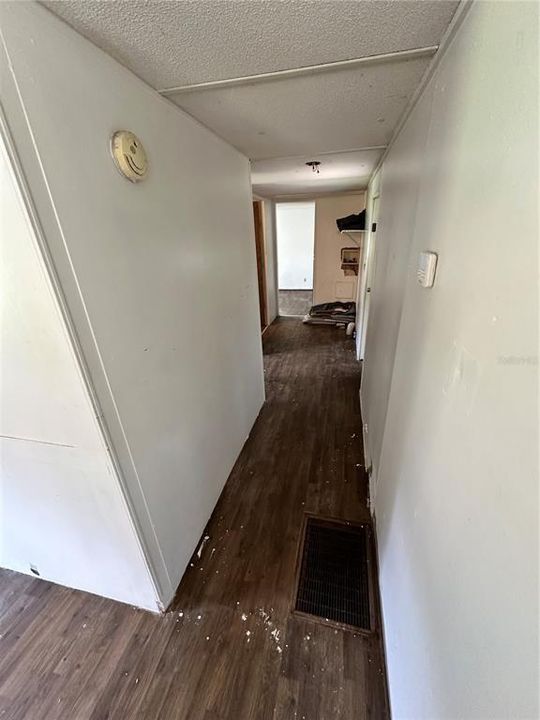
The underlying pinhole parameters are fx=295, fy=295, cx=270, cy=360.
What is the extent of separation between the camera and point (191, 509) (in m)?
1.60

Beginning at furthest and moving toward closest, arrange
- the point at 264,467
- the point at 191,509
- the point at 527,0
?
the point at 264,467
the point at 191,509
the point at 527,0

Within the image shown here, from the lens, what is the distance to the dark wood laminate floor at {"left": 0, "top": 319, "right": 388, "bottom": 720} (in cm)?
113

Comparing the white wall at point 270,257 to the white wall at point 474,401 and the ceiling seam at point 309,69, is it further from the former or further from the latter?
the white wall at point 474,401

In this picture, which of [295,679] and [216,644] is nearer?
[295,679]

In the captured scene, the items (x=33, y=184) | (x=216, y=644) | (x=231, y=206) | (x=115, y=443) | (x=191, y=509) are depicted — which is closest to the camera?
(x=33, y=184)

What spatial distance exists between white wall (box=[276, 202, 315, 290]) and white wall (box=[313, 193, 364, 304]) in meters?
2.20

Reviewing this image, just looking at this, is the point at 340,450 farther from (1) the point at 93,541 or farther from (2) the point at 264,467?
(1) the point at 93,541

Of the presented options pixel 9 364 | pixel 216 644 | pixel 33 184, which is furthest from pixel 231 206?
pixel 216 644

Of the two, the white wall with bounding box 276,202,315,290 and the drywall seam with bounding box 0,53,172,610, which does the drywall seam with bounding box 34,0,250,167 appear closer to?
the drywall seam with bounding box 0,53,172,610

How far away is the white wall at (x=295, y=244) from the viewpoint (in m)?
7.29

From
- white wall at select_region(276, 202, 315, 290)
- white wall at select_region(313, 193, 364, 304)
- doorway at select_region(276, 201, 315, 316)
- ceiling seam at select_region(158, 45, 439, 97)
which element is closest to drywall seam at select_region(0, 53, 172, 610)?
ceiling seam at select_region(158, 45, 439, 97)

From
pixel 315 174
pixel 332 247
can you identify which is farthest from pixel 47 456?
pixel 332 247

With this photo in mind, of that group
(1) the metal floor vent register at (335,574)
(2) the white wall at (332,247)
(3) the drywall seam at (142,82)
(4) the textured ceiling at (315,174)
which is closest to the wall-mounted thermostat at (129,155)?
(3) the drywall seam at (142,82)

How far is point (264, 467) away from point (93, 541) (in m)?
1.21
